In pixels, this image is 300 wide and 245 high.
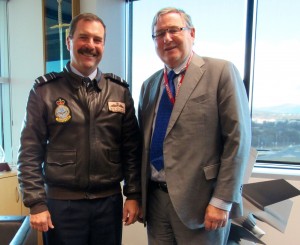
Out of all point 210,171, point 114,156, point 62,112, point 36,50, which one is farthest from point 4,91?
point 210,171

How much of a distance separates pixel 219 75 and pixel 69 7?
172 cm

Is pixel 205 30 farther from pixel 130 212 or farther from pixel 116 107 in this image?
pixel 130 212

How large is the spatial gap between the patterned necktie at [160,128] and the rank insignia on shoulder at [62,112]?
0.40 meters

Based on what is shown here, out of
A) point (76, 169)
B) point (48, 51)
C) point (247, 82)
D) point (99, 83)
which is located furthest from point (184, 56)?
point (48, 51)

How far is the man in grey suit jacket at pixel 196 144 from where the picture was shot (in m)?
1.17

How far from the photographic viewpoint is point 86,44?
1322mm

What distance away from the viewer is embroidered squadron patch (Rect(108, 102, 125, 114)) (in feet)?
4.54

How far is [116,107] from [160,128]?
0.81 ft

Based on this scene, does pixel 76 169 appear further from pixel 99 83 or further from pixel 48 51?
pixel 48 51

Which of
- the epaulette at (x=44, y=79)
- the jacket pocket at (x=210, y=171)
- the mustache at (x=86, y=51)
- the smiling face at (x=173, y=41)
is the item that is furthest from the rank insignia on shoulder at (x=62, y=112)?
the jacket pocket at (x=210, y=171)

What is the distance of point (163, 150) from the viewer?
4.19ft

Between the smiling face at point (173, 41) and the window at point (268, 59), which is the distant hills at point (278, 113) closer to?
the window at point (268, 59)

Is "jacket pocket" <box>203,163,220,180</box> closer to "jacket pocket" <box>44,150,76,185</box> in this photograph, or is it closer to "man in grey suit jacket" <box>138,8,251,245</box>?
"man in grey suit jacket" <box>138,8,251,245</box>

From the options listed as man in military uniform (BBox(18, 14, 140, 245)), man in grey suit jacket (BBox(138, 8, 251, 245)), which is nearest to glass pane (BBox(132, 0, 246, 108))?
man in grey suit jacket (BBox(138, 8, 251, 245))
